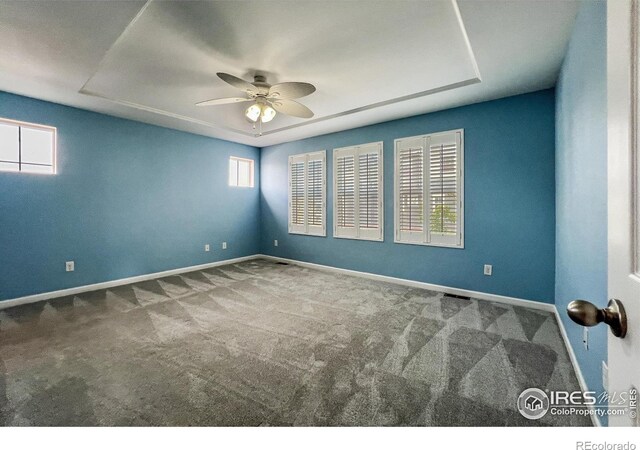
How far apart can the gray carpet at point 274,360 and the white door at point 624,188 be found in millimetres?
1220

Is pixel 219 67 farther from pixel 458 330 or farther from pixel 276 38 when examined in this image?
pixel 458 330

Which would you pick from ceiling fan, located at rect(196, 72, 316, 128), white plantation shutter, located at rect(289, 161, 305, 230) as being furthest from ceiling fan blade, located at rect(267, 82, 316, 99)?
white plantation shutter, located at rect(289, 161, 305, 230)

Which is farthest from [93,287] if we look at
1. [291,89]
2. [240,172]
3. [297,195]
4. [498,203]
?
[498,203]

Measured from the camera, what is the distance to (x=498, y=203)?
3375 mm

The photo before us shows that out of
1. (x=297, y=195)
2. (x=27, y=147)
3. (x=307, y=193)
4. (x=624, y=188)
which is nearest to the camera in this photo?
(x=624, y=188)

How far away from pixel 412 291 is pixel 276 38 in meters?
3.35

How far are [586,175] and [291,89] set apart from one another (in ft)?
7.41

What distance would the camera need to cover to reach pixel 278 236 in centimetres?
584

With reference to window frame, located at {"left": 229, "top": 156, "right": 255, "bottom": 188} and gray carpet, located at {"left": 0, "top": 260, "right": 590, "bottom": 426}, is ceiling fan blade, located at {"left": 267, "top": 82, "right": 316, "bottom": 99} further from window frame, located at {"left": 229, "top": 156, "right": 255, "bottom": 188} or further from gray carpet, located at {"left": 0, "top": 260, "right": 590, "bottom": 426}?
window frame, located at {"left": 229, "top": 156, "right": 255, "bottom": 188}

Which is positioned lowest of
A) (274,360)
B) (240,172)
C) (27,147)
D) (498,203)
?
(274,360)

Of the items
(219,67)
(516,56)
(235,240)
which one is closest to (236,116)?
(219,67)

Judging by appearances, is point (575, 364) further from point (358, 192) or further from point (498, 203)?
point (358, 192)

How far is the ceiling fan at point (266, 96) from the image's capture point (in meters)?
2.38

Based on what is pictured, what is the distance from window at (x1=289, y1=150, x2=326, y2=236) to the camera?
5.10 m
